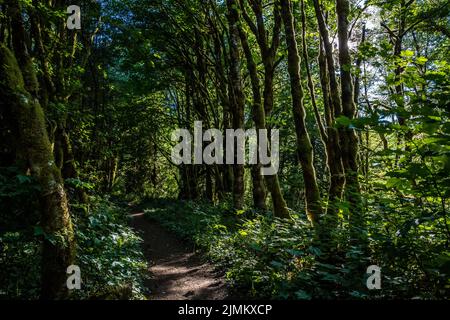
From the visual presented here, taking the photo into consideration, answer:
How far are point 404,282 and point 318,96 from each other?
50.6ft

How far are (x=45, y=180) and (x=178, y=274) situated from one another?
5.43 m

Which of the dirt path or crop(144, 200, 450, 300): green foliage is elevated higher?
crop(144, 200, 450, 300): green foliage

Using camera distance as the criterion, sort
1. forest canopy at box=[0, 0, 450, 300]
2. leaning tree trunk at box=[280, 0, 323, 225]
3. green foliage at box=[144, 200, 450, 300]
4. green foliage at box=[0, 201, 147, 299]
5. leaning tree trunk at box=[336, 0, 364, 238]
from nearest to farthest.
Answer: forest canopy at box=[0, 0, 450, 300] → green foliage at box=[144, 200, 450, 300] → green foliage at box=[0, 201, 147, 299] → leaning tree trunk at box=[336, 0, 364, 238] → leaning tree trunk at box=[280, 0, 323, 225]

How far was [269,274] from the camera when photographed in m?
6.47

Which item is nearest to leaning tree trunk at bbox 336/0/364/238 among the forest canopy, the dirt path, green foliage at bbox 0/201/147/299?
the forest canopy

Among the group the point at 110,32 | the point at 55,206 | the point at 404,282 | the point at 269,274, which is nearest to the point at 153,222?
the point at 110,32

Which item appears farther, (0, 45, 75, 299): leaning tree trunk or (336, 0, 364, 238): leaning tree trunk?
(336, 0, 364, 238): leaning tree trunk

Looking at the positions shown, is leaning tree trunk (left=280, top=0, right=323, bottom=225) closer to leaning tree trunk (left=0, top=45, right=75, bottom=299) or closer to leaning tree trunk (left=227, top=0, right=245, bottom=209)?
leaning tree trunk (left=227, top=0, right=245, bottom=209)

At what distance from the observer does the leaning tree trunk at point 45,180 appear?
444 cm

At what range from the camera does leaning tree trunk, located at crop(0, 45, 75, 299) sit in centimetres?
444

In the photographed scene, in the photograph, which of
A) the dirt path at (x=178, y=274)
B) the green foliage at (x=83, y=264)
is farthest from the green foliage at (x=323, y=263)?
the green foliage at (x=83, y=264)

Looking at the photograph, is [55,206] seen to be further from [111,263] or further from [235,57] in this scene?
[235,57]

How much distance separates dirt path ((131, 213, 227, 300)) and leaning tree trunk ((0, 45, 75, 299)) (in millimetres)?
2726

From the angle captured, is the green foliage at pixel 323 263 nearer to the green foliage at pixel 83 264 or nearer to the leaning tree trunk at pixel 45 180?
the green foliage at pixel 83 264
